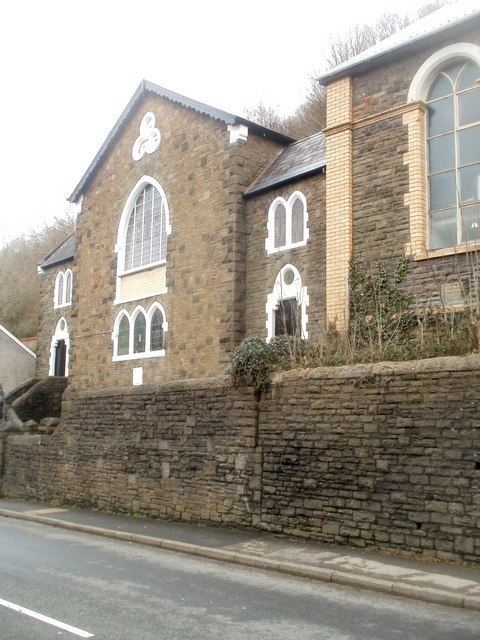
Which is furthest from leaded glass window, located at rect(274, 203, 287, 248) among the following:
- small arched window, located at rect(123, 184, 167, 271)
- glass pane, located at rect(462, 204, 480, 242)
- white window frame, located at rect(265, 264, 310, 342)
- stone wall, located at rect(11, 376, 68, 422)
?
stone wall, located at rect(11, 376, 68, 422)

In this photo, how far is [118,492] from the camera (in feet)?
49.6

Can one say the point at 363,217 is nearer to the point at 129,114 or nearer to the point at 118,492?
the point at 118,492

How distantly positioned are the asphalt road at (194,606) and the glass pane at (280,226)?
9937mm

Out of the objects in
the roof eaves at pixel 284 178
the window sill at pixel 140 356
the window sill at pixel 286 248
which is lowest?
the window sill at pixel 140 356

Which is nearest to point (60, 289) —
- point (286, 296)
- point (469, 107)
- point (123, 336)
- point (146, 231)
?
point (123, 336)

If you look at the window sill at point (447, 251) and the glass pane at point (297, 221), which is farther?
the glass pane at point (297, 221)

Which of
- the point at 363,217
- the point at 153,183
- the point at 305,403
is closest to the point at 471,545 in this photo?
the point at 305,403

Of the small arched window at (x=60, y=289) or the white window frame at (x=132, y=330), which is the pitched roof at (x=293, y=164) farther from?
the small arched window at (x=60, y=289)

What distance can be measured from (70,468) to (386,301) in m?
8.73

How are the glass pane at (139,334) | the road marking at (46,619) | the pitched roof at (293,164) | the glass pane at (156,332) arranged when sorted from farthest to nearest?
the glass pane at (139,334) < the glass pane at (156,332) < the pitched roof at (293,164) < the road marking at (46,619)

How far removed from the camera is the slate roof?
102ft

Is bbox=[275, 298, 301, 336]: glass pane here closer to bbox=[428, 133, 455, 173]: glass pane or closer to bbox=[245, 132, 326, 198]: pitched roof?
bbox=[245, 132, 326, 198]: pitched roof

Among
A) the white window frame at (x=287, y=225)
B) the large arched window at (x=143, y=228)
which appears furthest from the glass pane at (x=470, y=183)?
the large arched window at (x=143, y=228)

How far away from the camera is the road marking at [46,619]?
6164mm
